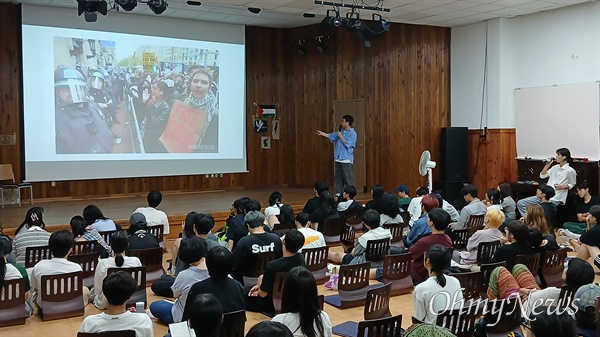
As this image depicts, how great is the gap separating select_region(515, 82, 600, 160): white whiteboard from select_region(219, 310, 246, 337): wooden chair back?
8.60m

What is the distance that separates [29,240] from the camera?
6137 mm

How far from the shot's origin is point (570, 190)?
382 inches

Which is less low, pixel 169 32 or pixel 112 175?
pixel 169 32

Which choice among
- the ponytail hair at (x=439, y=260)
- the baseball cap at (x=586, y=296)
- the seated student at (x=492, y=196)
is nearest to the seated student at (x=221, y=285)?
the ponytail hair at (x=439, y=260)

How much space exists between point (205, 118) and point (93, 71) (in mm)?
2551

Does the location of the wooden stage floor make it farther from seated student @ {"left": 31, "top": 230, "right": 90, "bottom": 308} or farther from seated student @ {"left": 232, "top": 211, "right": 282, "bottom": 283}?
seated student @ {"left": 232, "top": 211, "right": 282, "bottom": 283}

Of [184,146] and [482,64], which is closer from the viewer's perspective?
[482,64]

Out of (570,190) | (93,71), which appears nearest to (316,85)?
(93,71)

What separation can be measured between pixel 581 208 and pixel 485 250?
4.34 meters

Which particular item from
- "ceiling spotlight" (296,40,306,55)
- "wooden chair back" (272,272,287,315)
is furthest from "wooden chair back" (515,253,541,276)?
"ceiling spotlight" (296,40,306,55)

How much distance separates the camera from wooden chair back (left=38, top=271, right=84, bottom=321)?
198 inches

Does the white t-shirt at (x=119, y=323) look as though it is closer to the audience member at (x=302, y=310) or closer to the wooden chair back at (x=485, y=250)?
the audience member at (x=302, y=310)

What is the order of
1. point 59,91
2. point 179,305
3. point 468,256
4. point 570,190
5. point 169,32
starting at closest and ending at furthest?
1. point 179,305
2. point 468,256
3. point 570,190
4. point 59,91
5. point 169,32

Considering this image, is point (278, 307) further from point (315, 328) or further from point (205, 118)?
point (205, 118)
